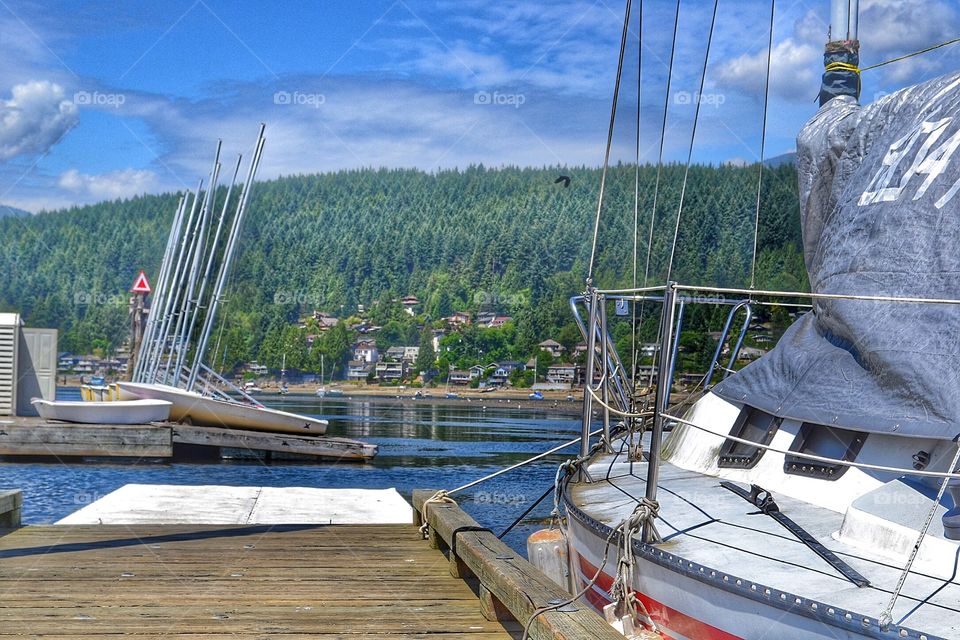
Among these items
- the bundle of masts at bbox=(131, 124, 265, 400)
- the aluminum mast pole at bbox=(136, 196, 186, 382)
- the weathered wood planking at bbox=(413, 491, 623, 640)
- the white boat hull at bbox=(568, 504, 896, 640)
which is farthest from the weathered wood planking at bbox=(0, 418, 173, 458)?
the white boat hull at bbox=(568, 504, 896, 640)

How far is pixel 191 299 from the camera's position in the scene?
3491cm

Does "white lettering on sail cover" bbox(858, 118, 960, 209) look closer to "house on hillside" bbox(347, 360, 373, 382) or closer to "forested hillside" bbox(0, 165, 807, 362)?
"forested hillside" bbox(0, 165, 807, 362)

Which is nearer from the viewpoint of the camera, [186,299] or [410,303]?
[186,299]

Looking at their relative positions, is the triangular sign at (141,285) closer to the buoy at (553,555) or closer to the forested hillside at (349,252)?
the buoy at (553,555)

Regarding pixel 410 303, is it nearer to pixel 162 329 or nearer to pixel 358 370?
pixel 358 370

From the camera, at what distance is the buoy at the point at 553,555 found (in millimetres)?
A: 6457

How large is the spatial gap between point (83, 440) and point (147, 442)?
159 cm

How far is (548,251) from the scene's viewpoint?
14388 centimetres

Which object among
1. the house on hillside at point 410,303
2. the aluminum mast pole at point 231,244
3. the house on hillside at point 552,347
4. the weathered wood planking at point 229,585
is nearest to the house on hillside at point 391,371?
the house on hillside at point 410,303

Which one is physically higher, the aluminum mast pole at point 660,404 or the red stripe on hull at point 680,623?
the aluminum mast pole at point 660,404
